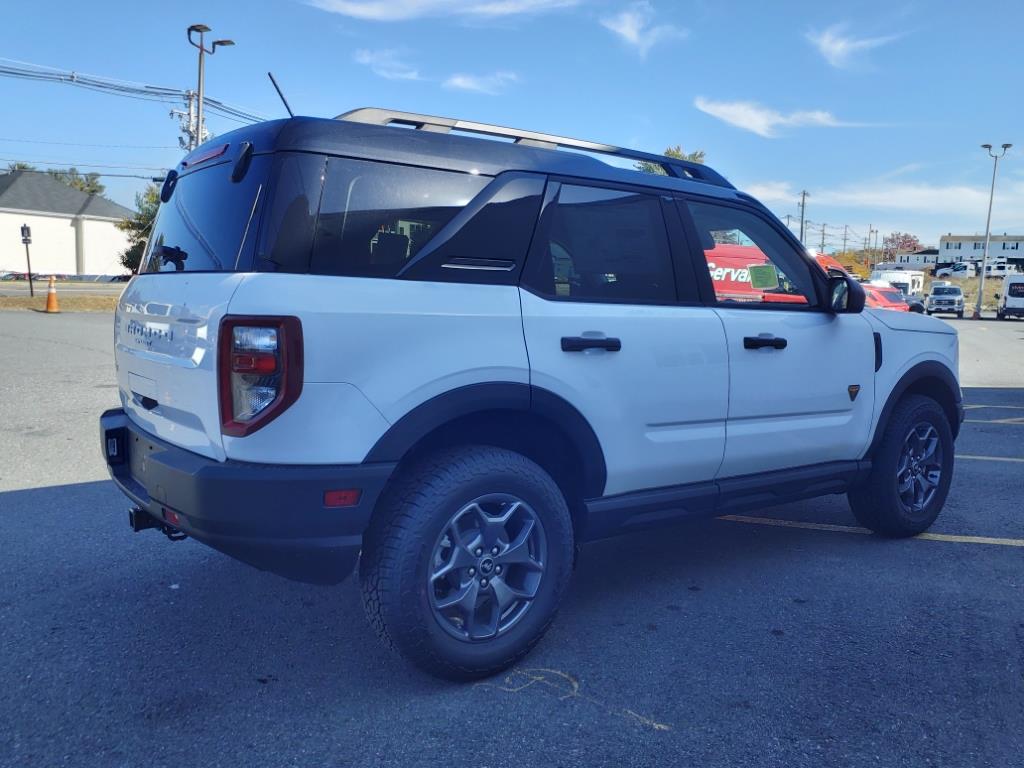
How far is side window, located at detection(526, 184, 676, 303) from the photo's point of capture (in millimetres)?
3328

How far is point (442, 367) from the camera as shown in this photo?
292cm

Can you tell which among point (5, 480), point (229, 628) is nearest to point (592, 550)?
point (229, 628)

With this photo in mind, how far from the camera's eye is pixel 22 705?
9.36 feet

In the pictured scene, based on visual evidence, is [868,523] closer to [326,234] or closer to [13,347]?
[326,234]

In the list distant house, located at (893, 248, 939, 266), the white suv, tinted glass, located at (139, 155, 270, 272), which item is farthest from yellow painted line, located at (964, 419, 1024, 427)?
distant house, located at (893, 248, 939, 266)

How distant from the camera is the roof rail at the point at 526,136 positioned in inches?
124

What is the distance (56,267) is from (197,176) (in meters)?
72.7

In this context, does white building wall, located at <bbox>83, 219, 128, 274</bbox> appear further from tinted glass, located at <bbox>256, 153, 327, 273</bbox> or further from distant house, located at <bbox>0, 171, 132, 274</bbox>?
tinted glass, located at <bbox>256, 153, 327, 273</bbox>

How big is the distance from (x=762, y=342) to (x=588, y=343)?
1.05 metres

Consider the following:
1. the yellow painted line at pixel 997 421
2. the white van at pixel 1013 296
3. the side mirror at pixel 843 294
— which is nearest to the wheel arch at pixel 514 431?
the side mirror at pixel 843 294

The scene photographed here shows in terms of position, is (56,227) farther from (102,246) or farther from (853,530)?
(853,530)

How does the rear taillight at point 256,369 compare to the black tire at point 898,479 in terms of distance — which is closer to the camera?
the rear taillight at point 256,369

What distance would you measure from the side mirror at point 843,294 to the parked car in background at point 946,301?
1764 inches

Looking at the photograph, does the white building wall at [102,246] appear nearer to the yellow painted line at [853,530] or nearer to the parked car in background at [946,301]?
the parked car in background at [946,301]
